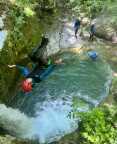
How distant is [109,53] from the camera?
12766 mm

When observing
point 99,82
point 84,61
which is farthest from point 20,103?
point 84,61

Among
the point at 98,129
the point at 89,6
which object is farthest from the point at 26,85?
the point at 89,6

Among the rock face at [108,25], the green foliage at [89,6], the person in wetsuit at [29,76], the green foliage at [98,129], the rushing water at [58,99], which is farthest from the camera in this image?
the green foliage at [89,6]

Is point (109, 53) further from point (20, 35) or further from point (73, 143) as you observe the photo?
point (73, 143)

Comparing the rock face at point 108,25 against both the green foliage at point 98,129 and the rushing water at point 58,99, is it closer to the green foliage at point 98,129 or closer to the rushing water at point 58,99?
the rushing water at point 58,99

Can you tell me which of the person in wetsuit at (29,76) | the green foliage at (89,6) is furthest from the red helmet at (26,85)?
the green foliage at (89,6)

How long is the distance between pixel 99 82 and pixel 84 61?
4.68ft

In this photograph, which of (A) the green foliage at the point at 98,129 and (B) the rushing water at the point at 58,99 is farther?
(B) the rushing water at the point at 58,99

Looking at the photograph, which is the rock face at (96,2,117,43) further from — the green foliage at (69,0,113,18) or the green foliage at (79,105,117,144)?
the green foliage at (79,105,117,144)

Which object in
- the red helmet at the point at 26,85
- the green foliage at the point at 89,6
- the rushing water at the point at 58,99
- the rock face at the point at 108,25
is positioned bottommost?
the rushing water at the point at 58,99

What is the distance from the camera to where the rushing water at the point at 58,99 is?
8008mm

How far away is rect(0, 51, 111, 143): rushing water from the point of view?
801 cm

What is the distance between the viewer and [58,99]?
Result: 9609 millimetres

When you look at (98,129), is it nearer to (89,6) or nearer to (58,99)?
(58,99)
